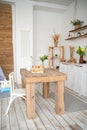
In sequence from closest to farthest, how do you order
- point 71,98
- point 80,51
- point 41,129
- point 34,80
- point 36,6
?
point 41,129 → point 34,80 → point 71,98 → point 80,51 → point 36,6

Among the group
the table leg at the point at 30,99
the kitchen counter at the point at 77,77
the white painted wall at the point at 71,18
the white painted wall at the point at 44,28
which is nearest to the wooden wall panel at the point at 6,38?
the white painted wall at the point at 44,28

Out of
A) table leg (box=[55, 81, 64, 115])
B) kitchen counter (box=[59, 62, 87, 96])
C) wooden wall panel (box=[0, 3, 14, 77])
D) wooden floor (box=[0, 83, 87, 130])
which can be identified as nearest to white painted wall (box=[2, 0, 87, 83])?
wooden wall panel (box=[0, 3, 14, 77])

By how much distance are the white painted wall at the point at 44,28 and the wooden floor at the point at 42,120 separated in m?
3.08

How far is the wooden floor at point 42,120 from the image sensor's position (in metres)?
2.23

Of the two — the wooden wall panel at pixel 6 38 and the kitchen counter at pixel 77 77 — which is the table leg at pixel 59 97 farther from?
the wooden wall panel at pixel 6 38

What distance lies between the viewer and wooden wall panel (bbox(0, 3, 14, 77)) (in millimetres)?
4988

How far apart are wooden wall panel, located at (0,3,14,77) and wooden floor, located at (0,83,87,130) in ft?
7.67

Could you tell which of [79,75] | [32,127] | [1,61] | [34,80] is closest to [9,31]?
[1,61]

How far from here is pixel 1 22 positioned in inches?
196

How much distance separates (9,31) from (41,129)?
151 inches

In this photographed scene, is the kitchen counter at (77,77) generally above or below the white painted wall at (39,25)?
below

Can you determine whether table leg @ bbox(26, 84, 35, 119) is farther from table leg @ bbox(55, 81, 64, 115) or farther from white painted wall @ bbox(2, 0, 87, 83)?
white painted wall @ bbox(2, 0, 87, 83)

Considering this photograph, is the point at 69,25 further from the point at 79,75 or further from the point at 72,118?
the point at 72,118

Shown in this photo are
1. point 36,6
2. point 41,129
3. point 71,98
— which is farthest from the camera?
point 36,6
